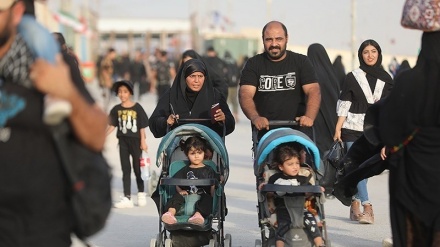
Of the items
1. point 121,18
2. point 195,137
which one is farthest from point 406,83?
point 121,18

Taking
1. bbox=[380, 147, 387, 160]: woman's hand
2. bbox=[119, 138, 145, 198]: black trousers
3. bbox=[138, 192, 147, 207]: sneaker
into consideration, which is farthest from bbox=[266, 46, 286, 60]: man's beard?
bbox=[138, 192, 147, 207]: sneaker

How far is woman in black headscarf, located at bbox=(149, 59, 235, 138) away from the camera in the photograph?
10.0 meters

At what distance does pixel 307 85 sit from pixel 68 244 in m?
5.38

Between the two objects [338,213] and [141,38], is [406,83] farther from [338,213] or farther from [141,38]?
[141,38]

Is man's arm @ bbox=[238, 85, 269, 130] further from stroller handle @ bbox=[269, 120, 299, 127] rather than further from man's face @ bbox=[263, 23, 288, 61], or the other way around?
man's face @ bbox=[263, 23, 288, 61]

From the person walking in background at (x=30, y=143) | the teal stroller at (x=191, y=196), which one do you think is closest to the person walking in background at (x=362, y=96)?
the teal stroller at (x=191, y=196)

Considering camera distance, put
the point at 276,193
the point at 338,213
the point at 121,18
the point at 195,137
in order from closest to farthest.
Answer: the point at 276,193
the point at 195,137
the point at 338,213
the point at 121,18

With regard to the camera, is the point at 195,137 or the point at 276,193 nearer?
the point at 276,193

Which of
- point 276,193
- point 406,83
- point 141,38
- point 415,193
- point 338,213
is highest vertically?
point 406,83

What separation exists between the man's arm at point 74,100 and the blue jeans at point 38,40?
0.03 m

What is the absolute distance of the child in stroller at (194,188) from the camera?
29.7ft

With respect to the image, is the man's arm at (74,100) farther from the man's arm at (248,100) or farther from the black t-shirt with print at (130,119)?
the black t-shirt with print at (130,119)

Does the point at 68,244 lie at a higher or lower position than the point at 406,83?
lower

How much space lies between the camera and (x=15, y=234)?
4.54 metres
